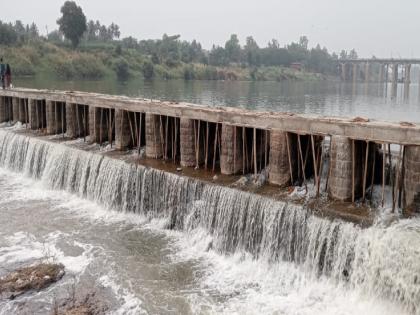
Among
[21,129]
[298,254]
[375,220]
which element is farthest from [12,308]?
[21,129]

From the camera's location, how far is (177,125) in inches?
801

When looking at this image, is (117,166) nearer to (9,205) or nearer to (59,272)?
(9,205)

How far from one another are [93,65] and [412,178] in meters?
76.7

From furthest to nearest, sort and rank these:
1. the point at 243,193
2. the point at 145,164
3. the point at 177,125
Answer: the point at 177,125, the point at 145,164, the point at 243,193

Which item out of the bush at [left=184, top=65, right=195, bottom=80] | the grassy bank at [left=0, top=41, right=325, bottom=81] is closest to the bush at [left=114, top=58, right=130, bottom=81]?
the grassy bank at [left=0, top=41, right=325, bottom=81]

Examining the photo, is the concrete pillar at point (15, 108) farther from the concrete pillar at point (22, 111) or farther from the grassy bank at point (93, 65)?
the grassy bank at point (93, 65)

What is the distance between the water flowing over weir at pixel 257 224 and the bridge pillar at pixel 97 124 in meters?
2.04

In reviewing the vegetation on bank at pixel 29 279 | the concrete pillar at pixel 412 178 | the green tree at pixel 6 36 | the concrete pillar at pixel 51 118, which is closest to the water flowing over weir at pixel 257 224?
the concrete pillar at pixel 412 178

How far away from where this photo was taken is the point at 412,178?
12812 mm

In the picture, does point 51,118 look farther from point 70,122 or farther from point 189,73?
point 189,73

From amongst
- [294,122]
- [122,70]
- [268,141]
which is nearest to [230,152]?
[268,141]

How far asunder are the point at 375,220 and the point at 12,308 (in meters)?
9.31

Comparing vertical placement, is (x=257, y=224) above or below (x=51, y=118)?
below

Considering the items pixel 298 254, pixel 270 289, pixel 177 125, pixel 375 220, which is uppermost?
pixel 177 125
